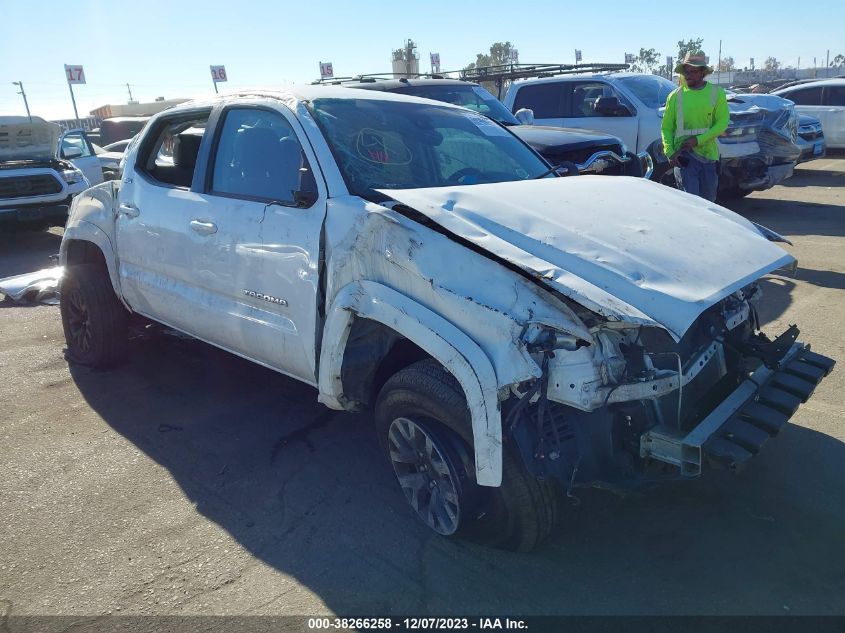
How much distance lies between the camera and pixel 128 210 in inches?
185

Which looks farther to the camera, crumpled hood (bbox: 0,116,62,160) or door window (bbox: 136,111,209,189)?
crumpled hood (bbox: 0,116,62,160)

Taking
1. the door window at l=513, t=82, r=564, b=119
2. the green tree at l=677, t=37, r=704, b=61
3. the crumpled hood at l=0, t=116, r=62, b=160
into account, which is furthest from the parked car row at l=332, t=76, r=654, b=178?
the green tree at l=677, t=37, r=704, b=61

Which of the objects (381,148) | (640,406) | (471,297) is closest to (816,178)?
(381,148)

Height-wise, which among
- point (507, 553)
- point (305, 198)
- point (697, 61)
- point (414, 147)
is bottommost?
point (507, 553)

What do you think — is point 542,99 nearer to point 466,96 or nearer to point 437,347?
point 466,96

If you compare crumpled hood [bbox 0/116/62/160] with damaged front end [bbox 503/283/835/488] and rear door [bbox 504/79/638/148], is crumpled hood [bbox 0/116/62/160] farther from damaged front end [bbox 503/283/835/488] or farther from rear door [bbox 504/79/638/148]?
damaged front end [bbox 503/283/835/488]

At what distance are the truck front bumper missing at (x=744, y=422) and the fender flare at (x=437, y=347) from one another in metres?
0.62

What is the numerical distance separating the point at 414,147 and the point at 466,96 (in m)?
5.17

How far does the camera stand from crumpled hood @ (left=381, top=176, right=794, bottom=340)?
2613 millimetres

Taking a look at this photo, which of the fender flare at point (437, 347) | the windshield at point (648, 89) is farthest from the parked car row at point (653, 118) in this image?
the fender flare at point (437, 347)

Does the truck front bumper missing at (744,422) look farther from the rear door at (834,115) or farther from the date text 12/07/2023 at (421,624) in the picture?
the rear door at (834,115)

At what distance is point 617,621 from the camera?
2668mm

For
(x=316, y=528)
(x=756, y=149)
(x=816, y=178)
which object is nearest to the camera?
(x=316, y=528)

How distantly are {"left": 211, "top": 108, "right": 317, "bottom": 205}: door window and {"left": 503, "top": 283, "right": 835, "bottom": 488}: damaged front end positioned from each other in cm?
155
